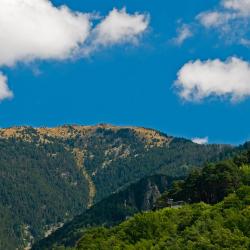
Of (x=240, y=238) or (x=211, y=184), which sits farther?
(x=211, y=184)

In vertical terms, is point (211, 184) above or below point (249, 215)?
above

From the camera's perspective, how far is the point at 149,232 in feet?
505

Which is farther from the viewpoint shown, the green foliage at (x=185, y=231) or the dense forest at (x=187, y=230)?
the dense forest at (x=187, y=230)

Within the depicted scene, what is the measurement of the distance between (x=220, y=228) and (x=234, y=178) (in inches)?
2346

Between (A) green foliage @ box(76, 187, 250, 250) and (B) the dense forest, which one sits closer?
(A) green foliage @ box(76, 187, 250, 250)

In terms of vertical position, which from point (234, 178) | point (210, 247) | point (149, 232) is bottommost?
point (210, 247)

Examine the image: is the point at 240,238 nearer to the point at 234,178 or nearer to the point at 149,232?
the point at 149,232

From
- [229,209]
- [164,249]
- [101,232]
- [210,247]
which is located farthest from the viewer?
[101,232]

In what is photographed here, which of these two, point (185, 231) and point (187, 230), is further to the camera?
point (185, 231)

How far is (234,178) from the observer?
193m

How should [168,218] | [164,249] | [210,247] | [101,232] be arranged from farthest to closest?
1. [101,232]
2. [168,218]
3. [164,249]
4. [210,247]

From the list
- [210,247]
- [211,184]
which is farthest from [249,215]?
[211,184]

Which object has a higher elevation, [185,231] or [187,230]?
[187,230]

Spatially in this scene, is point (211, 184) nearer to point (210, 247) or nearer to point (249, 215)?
point (249, 215)
